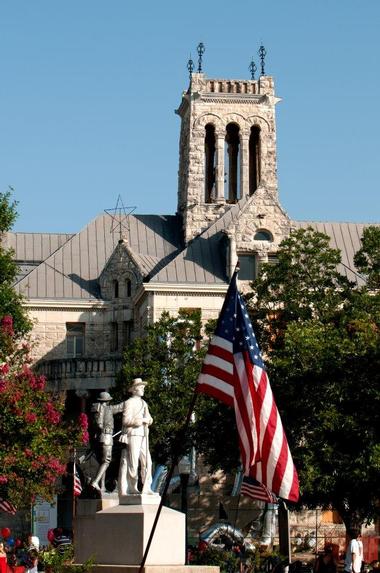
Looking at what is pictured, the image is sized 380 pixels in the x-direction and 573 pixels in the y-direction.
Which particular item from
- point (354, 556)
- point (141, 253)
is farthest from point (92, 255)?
point (354, 556)

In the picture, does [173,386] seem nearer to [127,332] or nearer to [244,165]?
[127,332]

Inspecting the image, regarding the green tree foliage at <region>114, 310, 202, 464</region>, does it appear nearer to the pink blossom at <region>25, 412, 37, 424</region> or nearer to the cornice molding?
the pink blossom at <region>25, 412, 37, 424</region>

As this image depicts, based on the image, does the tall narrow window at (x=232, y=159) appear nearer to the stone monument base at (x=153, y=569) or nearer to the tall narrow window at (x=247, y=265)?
the tall narrow window at (x=247, y=265)

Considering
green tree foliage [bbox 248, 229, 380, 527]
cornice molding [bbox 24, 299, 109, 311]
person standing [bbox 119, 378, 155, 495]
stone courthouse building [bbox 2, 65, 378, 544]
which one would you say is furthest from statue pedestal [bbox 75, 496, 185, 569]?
cornice molding [bbox 24, 299, 109, 311]

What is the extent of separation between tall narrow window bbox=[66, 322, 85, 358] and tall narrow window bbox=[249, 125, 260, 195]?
11.5 meters

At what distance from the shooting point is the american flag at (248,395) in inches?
890

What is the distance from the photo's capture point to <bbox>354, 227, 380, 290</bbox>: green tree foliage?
195 ft

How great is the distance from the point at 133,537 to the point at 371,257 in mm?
34468

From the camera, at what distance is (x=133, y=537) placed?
90.9 feet

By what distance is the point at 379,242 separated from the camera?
60406mm

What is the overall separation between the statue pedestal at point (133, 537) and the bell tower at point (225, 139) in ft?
162

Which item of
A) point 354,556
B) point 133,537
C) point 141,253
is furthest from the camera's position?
point 141,253

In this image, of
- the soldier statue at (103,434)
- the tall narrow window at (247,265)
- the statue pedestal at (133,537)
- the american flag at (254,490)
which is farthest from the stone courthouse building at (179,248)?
the statue pedestal at (133,537)

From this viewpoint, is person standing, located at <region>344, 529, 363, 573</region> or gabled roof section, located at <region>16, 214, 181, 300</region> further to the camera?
gabled roof section, located at <region>16, 214, 181, 300</region>
